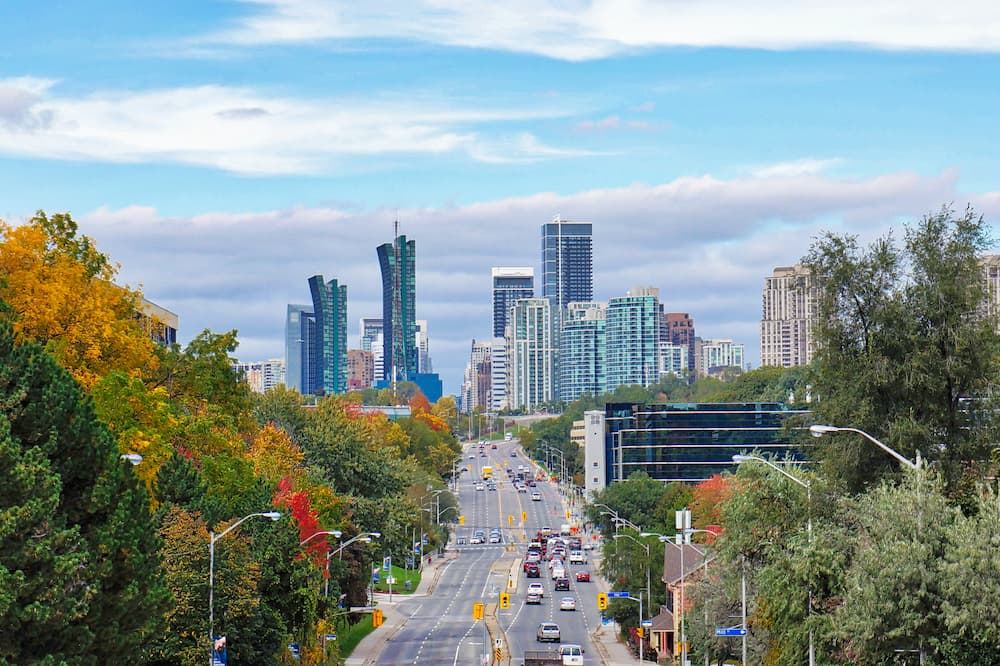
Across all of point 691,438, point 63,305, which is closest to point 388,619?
point 63,305

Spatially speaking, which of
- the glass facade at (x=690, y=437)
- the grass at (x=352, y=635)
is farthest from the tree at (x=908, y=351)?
the glass facade at (x=690, y=437)

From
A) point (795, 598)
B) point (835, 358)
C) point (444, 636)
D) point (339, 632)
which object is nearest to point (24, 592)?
point (795, 598)

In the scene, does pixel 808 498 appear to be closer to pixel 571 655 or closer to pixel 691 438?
pixel 571 655

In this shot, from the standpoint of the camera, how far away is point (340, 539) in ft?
289

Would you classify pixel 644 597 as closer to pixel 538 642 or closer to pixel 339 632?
pixel 538 642

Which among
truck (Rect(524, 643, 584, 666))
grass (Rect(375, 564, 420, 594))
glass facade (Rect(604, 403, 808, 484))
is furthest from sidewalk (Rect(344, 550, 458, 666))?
glass facade (Rect(604, 403, 808, 484))

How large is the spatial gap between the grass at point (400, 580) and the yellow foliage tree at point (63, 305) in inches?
2589

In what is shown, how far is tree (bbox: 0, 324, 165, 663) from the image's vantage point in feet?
105

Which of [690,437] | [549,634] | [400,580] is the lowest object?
[400,580]

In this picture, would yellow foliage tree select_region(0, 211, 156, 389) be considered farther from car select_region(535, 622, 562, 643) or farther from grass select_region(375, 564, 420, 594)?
grass select_region(375, 564, 420, 594)

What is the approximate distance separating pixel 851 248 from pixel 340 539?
4572 centimetres

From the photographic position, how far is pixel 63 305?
55562mm

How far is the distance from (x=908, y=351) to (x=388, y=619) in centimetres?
6214

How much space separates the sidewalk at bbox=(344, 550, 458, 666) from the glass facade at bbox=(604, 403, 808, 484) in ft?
120
